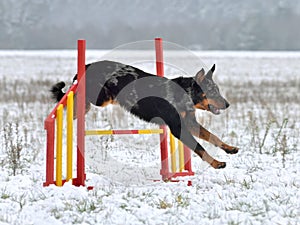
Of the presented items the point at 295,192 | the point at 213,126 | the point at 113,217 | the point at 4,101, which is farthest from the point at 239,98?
the point at 113,217

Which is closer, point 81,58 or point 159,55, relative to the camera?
point 81,58

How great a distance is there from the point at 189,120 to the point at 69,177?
142 centimetres

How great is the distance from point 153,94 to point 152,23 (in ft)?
174

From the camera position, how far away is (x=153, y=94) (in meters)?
4.90

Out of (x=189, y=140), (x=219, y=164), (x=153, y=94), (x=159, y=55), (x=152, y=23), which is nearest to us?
(x=219, y=164)

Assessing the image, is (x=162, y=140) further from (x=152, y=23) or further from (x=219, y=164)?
(x=152, y=23)

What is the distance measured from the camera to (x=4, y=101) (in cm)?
1134

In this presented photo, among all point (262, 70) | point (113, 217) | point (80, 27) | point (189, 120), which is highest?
point (80, 27)

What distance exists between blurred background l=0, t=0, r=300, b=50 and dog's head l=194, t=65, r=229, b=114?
44.5 meters

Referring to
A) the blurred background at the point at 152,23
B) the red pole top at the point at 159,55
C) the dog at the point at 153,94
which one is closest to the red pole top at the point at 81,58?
the dog at the point at 153,94

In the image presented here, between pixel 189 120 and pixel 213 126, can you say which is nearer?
pixel 189 120

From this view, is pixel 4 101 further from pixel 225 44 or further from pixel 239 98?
pixel 225 44

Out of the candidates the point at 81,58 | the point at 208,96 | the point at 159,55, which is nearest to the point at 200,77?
the point at 208,96

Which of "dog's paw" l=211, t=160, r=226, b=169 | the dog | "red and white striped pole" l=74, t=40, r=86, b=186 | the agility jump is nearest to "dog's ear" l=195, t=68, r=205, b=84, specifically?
the dog
